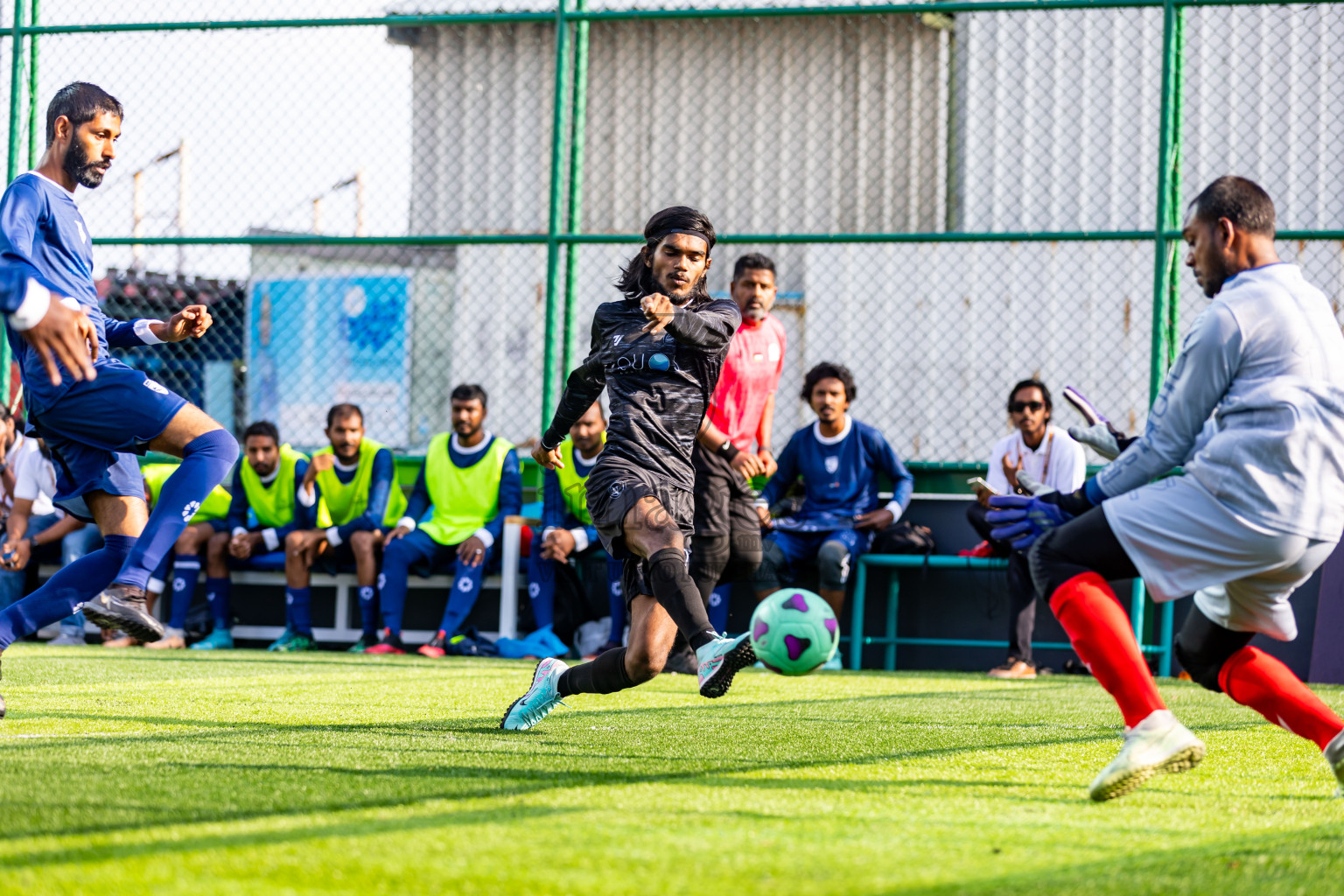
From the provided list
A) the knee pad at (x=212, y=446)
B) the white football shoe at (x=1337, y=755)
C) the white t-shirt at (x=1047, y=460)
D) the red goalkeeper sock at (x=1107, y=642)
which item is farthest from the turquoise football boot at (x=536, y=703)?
the white t-shirt at (x=1047, y=460)

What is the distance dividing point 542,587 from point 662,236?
516 cm

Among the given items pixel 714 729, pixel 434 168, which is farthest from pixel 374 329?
pixel 714 729

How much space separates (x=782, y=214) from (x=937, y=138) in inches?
68.0

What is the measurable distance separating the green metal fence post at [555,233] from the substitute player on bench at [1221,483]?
247 inches

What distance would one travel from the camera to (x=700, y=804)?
2973 mm

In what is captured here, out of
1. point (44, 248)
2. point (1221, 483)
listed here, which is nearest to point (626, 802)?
point (1221, 483)

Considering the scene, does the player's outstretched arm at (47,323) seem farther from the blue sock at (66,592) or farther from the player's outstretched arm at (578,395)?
the player's outstretched arm at (578,395)

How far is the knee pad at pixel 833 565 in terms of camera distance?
28.4ft

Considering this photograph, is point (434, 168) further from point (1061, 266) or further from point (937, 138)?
point (1061, 266)

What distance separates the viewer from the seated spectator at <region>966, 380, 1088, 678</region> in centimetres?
849

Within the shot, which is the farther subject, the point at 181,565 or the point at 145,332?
the point at 181,565

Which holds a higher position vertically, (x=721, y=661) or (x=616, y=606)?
(x=721, y=661)

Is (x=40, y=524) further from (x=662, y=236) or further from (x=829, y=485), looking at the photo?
(x=662, y=236)

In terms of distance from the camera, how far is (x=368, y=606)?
32.0 ft
